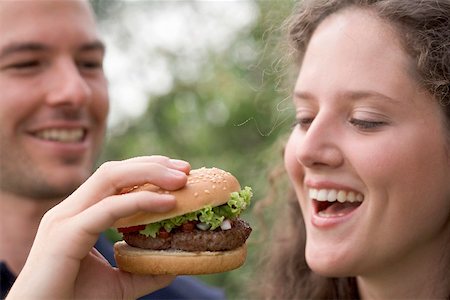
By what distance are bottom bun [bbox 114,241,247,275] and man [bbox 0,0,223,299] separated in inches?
49.6

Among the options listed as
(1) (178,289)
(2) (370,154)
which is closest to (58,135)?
(1) (178,289)

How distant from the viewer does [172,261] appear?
3.11m

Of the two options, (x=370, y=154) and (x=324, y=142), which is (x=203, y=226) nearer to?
(x=324, y=142)

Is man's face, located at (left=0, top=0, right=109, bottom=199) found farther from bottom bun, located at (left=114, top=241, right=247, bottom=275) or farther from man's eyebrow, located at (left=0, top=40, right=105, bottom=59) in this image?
bottom bun, located at (left=114, top=241, right=247, bottom=275)

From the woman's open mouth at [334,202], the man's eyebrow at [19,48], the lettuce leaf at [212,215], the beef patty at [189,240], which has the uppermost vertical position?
the man's eyebrow at [19,48]

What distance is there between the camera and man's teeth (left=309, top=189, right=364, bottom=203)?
126 inches

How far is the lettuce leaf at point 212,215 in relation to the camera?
3.17 metres

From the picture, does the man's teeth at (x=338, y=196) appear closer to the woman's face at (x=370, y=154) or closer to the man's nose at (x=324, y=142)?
the woman's face at (x=370, y=154)

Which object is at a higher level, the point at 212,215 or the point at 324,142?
the point at 324,142

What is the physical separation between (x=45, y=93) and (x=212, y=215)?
1633 millimetres

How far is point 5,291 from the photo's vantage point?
403 cm

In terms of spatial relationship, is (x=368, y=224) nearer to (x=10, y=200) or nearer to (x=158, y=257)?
(x=158, y=257)

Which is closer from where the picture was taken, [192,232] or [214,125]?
[192,232]

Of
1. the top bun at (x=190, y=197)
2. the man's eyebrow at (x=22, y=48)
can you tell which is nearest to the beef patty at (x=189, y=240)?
the top bun at (x=190, y=197)
